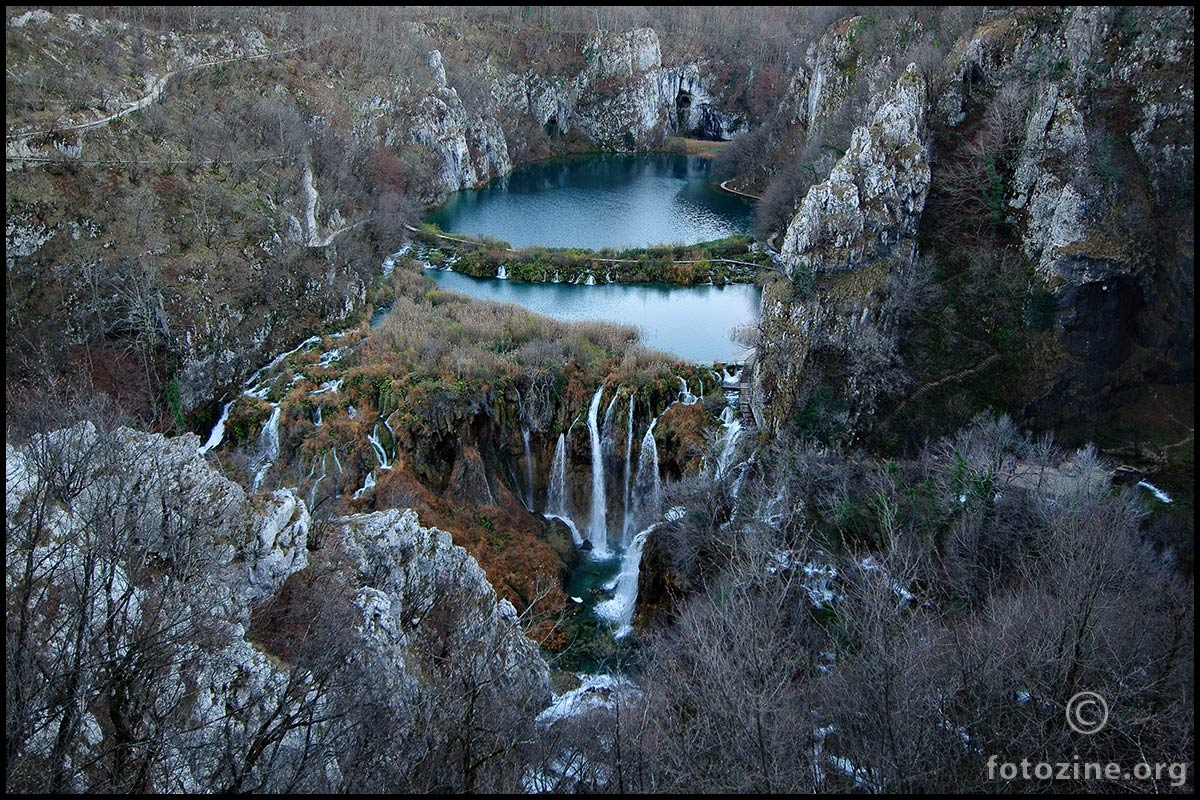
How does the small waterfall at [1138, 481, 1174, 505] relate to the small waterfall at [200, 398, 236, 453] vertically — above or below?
above

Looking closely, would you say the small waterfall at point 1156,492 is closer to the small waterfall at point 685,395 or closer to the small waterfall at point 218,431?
the small waterfall at point 685,395

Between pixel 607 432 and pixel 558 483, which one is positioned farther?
pixel 558 483

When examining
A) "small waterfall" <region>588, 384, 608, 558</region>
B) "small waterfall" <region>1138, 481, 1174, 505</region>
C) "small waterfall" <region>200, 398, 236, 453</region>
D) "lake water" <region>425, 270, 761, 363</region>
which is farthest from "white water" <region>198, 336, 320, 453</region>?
"small waterfall" <region>1138, 481, 1174, 505</region>

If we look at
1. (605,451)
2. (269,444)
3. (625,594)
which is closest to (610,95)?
(605,451)

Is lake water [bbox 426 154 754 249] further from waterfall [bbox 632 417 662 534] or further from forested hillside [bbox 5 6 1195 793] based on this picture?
waterfall [bbox 632 417 662 534]

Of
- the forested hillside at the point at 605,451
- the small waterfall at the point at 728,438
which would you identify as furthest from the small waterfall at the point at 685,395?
the small waterfall at the point at 728,438

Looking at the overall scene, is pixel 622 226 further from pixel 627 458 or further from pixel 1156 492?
pixel 1156 492
